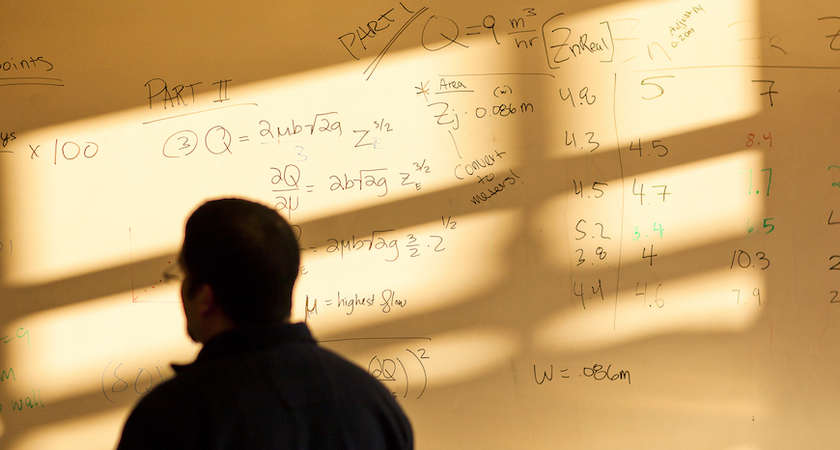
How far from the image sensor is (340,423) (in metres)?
1.21

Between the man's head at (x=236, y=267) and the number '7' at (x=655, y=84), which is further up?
the number '7' at (x=655, y=84)

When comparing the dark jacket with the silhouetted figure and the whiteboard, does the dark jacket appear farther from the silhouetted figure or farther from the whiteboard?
the whiteboard

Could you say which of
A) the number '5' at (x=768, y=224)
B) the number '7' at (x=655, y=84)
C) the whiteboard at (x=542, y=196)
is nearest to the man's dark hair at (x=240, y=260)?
the whiteboard at (x=542, y=196)

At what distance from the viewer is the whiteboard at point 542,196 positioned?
2.73m

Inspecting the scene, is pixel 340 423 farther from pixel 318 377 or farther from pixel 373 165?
pixel 373 165

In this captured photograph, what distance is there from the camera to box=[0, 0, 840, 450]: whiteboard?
8.97 feet

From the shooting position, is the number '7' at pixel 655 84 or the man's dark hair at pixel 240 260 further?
the number '7' at pixel 655 84

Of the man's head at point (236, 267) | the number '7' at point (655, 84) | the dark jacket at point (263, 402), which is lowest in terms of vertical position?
the dark jacket at point (263, 402)

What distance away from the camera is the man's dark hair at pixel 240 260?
1221 mm

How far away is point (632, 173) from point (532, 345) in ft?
2.26

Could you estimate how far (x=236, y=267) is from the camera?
1219 millimetres

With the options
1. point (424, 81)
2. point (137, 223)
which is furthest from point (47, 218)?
point (424, 81)

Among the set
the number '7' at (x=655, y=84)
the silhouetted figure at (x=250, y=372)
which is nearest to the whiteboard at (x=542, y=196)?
the number '7' at (x=655, y=84)

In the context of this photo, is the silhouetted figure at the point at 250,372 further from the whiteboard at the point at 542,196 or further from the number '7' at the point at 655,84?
the number '7' at the point at 655,84
